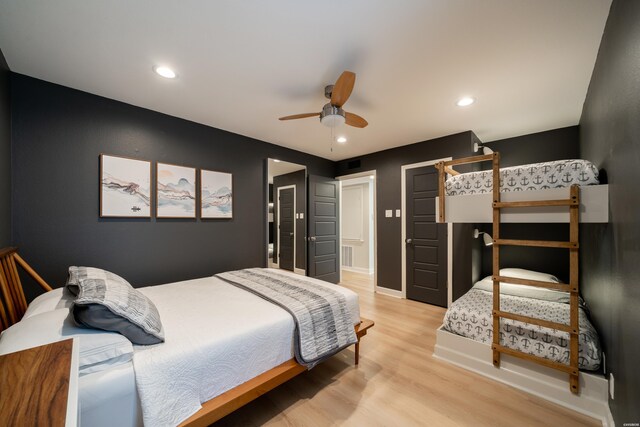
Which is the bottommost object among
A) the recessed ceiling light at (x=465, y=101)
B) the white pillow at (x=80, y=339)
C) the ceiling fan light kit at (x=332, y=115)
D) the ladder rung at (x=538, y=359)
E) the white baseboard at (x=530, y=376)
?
the white baseboard at (x=530, y=376)

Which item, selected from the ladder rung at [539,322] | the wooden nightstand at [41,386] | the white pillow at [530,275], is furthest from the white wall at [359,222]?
the wooden nightstand at [41,386]

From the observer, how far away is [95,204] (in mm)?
2371

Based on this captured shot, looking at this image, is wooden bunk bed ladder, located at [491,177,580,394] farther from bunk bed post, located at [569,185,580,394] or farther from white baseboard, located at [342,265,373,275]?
white baseboard, located at [342,265,373,275]

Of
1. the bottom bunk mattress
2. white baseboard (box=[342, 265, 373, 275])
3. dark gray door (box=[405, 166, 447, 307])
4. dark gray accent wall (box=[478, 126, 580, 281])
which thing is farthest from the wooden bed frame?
white baseboard (box=[342, 265, 373, 275])

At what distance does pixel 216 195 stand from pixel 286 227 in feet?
5.94

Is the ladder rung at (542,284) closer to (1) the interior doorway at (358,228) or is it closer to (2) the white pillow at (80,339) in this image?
(2) the white pillow at (80,339)

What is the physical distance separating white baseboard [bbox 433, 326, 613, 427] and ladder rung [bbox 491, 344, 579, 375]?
0.25ft

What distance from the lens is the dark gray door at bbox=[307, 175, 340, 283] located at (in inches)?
173

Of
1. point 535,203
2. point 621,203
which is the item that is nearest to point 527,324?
point 535,203

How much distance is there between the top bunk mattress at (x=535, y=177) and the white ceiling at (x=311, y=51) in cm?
83

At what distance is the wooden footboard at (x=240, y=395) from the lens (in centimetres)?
125

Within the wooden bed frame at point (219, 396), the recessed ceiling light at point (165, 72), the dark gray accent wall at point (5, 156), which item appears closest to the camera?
the wooden bed frame at point (219, 396)

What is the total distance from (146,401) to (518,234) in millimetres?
4539

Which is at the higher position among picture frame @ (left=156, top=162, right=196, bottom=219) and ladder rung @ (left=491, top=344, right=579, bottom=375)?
picture frame @ (left=156, top=162, right=196, bottom=219)
